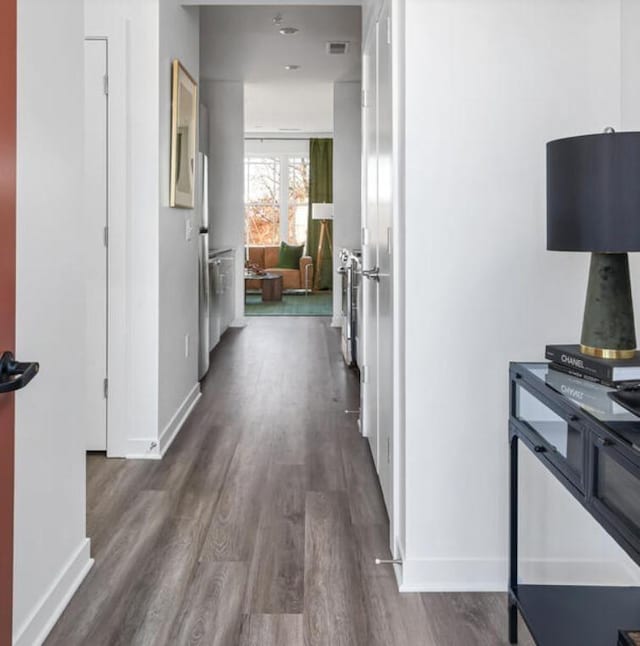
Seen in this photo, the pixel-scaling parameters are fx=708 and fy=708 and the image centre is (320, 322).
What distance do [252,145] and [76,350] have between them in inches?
441

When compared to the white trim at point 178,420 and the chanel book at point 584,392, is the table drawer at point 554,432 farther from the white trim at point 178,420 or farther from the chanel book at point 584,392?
the white trim at point 178,420

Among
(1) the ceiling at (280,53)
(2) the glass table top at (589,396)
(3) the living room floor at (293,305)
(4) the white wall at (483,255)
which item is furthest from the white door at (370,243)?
(3) the living room floor at (293,305)

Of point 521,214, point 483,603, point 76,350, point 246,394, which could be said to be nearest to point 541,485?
point 483,603

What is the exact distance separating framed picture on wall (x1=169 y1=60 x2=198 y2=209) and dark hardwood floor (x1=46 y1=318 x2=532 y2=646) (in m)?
1.34

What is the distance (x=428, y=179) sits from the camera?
2.14 meters

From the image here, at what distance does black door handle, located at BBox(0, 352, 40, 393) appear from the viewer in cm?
150

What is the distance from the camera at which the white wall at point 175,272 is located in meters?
3.60

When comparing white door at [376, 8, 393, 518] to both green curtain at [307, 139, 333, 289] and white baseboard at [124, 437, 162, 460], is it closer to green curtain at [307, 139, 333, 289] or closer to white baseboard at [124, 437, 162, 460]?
white baseboard at [124, 437, 162, 460]

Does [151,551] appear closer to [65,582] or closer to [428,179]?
[65,582]

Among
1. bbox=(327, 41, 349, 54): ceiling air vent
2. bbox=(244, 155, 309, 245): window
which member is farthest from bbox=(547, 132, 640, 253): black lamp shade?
bbox=(244, 155, 309, 245): window

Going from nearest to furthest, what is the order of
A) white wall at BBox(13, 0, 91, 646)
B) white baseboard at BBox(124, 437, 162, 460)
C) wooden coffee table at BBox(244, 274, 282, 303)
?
white wall at BBox(13, 0, 91, 646) < white baseboard at BBox(124, 437, 162, 460) < wooden coffee table at BBox(244, 274, 282, 303)

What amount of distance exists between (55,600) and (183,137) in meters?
2.73

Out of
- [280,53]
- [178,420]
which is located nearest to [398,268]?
[178,420]

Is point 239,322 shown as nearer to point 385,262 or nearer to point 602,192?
point 385,262
